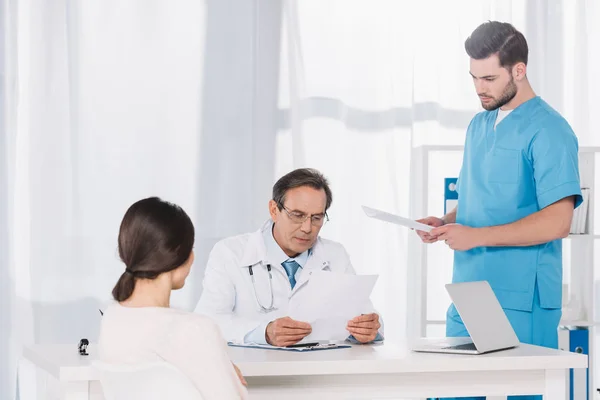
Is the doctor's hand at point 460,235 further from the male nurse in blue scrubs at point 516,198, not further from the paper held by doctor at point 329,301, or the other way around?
the paper held by doctor at point 329,301

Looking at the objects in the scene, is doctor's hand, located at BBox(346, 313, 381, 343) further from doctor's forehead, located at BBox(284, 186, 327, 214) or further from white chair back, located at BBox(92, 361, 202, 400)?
white chair back, located at BBox(92, 361, 202, 400)

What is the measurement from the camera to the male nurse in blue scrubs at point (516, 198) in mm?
2494

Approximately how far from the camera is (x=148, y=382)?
1.55 m

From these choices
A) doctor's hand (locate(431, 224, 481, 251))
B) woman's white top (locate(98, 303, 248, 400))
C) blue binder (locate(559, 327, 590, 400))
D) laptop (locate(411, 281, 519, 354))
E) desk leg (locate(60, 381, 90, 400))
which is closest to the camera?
woman's white top (locate(98, 303, 248, 400))

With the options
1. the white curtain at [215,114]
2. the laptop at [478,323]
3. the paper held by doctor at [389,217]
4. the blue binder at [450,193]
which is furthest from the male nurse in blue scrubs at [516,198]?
the white curtain at [215,114]

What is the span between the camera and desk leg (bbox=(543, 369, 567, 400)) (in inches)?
84.5

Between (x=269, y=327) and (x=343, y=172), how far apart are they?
79.6 inches

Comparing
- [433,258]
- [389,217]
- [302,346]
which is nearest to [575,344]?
[433,258]

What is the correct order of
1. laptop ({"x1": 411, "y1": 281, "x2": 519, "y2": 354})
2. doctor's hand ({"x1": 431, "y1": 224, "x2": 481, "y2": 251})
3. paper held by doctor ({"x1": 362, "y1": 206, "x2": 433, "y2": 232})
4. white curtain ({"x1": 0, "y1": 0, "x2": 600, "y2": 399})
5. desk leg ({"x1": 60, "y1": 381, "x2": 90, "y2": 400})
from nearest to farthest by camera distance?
desk leg ({"x1": 60, "y1": 381, "x2": 90, "y2": 400})
laptop ({"x1": 411, "y1": 281, "x2": 519, "y2": 354})
paper held by doctor ({"x1": 362, "y1": 206, "x2": 433, "y2": 232})
doctor's hand ({"x1": 431, "y1": 224, "x2": 481, "y2": 251})
white curtain ({"x1": 0, "y1": 0, "x2": 600, "y2": 399})

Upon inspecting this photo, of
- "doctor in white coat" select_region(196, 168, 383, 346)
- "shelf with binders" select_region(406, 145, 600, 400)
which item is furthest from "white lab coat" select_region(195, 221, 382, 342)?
"shelf with binders" select_region(406, 145, 600, 400)

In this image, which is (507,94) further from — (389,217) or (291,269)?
(291,269)

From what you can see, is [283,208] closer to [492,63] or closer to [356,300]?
[356,300]

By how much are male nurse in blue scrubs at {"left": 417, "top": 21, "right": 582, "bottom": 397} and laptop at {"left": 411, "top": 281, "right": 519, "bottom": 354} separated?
262 mm

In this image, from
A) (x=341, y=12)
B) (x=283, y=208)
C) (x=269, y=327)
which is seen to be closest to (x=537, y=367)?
(x=269, y=327)
